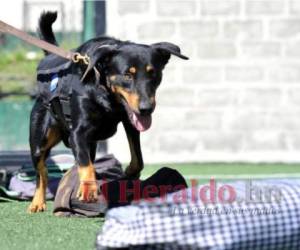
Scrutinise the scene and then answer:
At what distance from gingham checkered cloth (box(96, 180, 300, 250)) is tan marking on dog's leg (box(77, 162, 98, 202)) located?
45.6 inches

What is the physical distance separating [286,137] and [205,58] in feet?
3.93

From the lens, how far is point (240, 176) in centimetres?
791

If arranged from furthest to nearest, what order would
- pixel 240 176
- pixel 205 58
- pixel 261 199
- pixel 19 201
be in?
pixel 205 58 → pixel 240 176 → pixel 19 201 → pixel 261 199

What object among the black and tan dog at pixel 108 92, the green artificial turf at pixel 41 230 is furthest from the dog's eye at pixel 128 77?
the green artificial turf at pixel 41 230

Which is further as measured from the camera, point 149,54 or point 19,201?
point 19,201

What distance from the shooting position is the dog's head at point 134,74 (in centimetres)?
480

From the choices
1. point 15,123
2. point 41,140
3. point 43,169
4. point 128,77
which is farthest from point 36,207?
point 15,123

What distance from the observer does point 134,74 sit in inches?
192

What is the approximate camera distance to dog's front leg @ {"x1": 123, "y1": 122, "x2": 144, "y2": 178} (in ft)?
17.5

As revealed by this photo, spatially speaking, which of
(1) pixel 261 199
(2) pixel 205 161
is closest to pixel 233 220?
(1) pixel 261 199

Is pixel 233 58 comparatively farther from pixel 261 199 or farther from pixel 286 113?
pixel 261 199

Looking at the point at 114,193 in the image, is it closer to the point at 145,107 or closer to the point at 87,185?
the point at 87,185

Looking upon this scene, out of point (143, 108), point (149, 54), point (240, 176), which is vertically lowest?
point (240, 176)

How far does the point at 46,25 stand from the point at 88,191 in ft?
5.58
